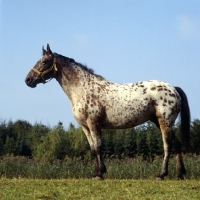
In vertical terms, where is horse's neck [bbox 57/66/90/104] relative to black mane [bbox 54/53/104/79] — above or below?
below

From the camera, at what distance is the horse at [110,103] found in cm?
884

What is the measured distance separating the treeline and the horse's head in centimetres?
1029

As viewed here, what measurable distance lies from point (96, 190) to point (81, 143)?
1507 cm

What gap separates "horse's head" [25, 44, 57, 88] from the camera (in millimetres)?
9328

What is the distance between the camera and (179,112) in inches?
369

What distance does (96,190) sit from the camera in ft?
22.1

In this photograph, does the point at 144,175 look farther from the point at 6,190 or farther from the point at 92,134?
the point at 6,190

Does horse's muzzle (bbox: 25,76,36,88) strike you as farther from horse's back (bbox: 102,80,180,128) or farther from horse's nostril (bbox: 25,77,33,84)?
horse's back (bbox: 102,80,180,128)

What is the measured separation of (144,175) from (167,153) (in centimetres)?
146

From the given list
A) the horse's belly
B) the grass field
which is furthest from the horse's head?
the grass field

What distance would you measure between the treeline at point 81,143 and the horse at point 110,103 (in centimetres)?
968

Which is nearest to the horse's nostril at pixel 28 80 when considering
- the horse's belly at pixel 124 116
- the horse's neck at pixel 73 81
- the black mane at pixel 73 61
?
the horse's neck at pixel 73 81

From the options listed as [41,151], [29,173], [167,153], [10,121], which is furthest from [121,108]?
[10,121]

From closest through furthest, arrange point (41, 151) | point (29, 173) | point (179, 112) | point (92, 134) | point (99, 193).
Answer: point (99, 193), point (92, 134), point (179, 112), point (29, 173), point (41, 151)
